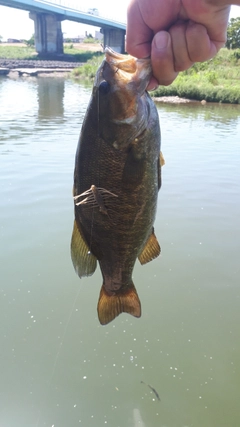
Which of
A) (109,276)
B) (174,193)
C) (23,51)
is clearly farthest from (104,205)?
(23,51)

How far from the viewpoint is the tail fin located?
245 cm

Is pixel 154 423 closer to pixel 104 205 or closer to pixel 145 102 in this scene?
pixel 104 205

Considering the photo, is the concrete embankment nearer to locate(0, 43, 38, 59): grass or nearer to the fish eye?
locate(0, 43, 38, 59): grass

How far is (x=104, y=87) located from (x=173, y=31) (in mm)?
483

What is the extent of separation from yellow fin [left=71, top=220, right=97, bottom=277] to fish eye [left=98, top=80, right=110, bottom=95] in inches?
32.0

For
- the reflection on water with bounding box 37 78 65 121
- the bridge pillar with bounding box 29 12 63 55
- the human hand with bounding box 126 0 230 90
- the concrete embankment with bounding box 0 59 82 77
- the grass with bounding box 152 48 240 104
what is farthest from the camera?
the bridge pillar with bounding box 29 12 63 55

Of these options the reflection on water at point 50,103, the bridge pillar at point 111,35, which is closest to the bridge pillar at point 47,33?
the reflection on water at point 50,103

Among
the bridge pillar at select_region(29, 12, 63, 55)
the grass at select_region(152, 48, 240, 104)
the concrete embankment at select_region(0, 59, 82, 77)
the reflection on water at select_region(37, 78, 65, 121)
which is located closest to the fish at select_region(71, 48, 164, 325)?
the reflection on water at select_region(37, 78, 65, 121)

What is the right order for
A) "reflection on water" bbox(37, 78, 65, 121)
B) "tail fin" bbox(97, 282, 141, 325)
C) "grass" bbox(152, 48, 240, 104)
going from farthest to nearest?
"grass" bbox(152, 48, 240, 104) < "reflection on water" bbox(37, 78, 65, 121) < "tail fin" bbox(97, 282, 141, 325)

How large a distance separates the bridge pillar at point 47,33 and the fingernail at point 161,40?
70248 mm

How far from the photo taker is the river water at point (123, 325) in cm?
389

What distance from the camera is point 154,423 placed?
3.71 meters

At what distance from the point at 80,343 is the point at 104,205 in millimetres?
3078

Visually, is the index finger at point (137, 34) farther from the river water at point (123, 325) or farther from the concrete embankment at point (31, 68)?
the concrete embankment at point (31, 68)
